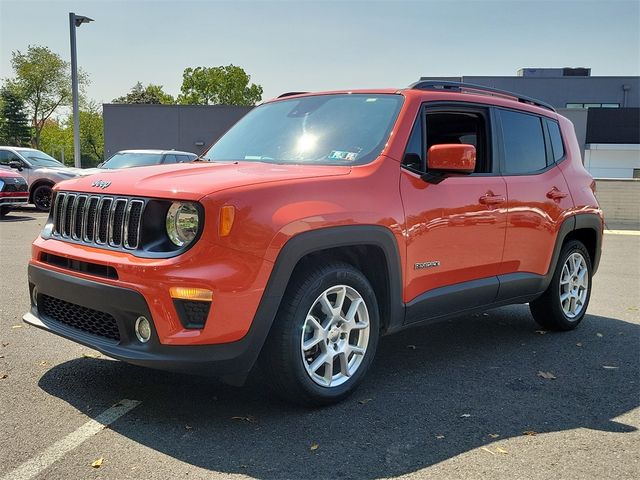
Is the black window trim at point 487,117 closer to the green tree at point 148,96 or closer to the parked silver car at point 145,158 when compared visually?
the parked silver car at point 145,158

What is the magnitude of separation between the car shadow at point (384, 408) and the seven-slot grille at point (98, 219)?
0.98 meters

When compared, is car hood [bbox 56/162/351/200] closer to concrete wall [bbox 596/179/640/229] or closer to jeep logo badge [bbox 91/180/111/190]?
jeep logo badge [bbox 91/180/111/190]

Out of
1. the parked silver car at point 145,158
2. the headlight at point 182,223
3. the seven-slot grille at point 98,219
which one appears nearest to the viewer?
the headlight at point 182,223

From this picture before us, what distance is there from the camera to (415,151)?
440 centimetres

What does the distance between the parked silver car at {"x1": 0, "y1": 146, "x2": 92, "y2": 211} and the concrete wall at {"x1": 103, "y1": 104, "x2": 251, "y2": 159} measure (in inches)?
577

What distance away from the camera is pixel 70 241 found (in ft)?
12.7

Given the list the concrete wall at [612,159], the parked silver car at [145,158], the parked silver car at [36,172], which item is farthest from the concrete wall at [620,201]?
the concrete wall at [612,159]

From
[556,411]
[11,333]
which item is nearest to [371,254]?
[556,411]

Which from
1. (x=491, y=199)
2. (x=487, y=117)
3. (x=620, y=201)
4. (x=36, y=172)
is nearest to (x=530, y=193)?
(x=491, y=199)

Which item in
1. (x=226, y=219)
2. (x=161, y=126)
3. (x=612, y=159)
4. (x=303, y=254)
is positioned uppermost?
(x=161, y=126)

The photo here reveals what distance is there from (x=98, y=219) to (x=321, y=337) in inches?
56.6

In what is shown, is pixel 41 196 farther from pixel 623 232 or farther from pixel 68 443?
pixel 68 443

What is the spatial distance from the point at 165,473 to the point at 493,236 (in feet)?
9.55

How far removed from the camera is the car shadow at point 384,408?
3.25 meters
